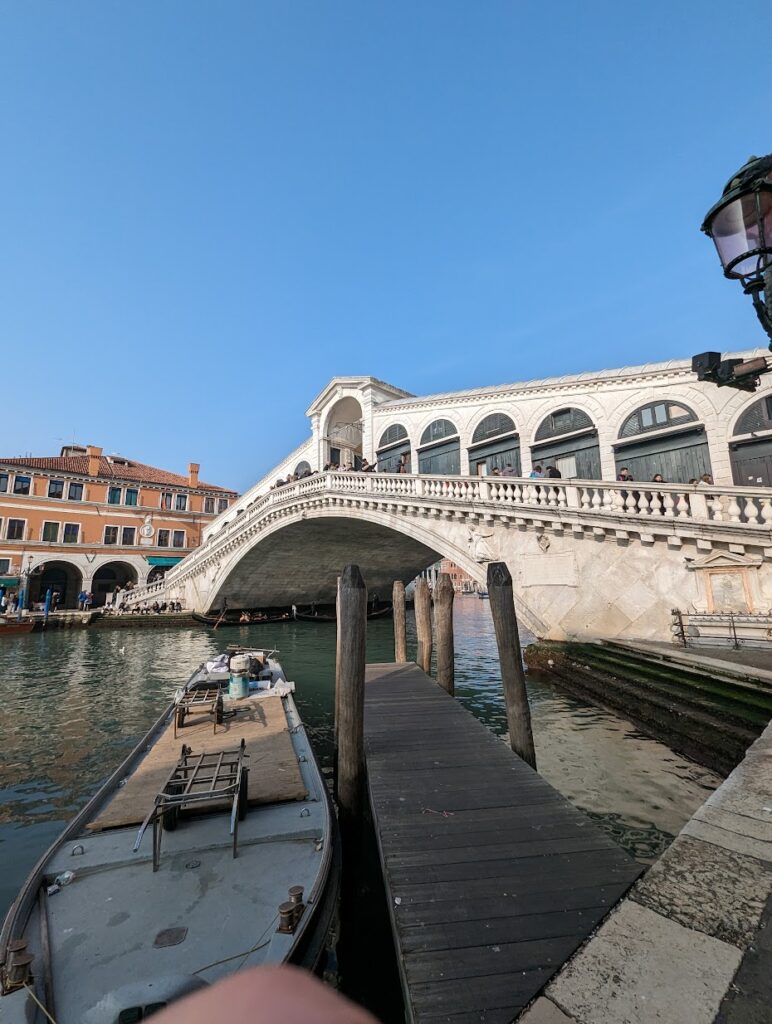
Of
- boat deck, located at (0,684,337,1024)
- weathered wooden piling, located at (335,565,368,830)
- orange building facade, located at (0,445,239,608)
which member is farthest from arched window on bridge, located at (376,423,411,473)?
boat deck, located at (0,684,337,1024)

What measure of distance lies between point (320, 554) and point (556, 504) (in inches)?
641

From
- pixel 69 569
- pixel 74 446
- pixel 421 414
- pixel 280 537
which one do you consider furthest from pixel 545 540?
pixel 74 446

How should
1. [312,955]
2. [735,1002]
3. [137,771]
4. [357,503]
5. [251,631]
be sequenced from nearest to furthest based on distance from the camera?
1. [735,1002]
2. [312,955]
3. [137,771]
4. [357,503]
5. [251,631]

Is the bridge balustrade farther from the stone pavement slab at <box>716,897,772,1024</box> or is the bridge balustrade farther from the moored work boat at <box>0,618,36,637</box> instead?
the moored work boat at <box>0,618,36,637</box>

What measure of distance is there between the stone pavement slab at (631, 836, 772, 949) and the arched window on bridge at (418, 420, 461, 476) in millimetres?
18698

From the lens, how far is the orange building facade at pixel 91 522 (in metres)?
28.8

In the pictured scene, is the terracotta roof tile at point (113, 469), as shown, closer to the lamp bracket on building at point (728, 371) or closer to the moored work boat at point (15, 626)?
the moored work boat at point (15, 626)

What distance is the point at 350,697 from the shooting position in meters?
5.40

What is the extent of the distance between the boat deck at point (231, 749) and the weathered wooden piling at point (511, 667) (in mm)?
2441

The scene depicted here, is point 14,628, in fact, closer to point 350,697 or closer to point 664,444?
point 350,697

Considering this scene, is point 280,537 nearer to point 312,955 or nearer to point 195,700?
point 195,700

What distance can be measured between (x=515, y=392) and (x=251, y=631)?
16.8 meters

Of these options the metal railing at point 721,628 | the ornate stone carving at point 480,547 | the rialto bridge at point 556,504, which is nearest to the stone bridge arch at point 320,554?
the rialto bridge at point 556,504

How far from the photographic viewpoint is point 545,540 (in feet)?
39.2
